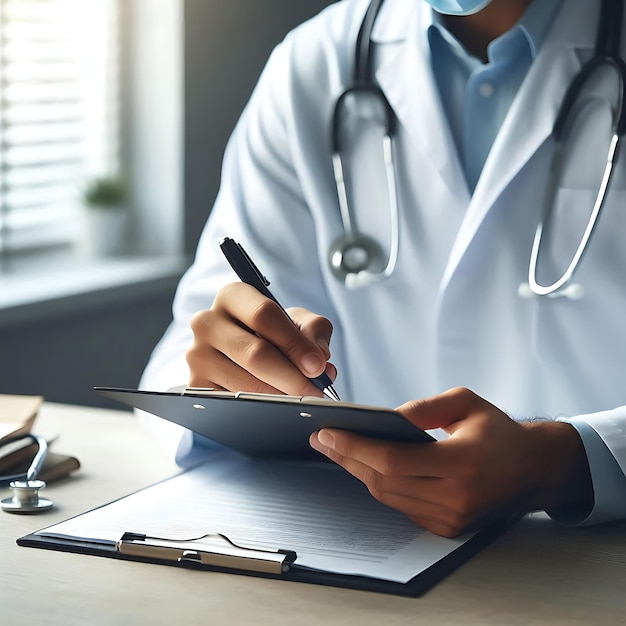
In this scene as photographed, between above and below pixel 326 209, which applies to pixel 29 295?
below

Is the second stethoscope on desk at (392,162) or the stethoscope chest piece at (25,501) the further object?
the second stethoscope on desk at (392,162)

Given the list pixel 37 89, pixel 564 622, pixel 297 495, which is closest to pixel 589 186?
pixel 297 495

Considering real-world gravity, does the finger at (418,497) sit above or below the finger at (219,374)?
below

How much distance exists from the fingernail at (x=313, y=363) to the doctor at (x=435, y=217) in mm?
91

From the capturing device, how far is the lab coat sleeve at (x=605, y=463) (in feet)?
3.07

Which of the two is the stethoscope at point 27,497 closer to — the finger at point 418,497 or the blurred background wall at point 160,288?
the finger at point 418,497

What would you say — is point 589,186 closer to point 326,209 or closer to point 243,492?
point 326,209

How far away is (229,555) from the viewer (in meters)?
0.81

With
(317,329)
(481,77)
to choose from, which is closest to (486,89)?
(481,77)

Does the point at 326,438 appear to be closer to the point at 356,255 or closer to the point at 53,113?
the point at 356,255

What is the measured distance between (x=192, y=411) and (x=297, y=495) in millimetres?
138

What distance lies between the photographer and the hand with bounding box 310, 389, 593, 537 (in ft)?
2.86

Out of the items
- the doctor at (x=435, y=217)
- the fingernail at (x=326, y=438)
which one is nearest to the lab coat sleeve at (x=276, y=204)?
the doctor at (x=435, y=217)

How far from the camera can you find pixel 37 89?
2.53 meters
